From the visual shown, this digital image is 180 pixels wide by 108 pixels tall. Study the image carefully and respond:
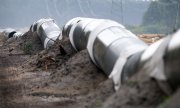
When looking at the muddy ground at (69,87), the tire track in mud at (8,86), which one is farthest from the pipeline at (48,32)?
the tire track in mud at (8,86)

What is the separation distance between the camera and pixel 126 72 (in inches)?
399

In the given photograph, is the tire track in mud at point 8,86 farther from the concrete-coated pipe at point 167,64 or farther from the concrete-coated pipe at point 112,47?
the concrete-coated pipe at point 167,64

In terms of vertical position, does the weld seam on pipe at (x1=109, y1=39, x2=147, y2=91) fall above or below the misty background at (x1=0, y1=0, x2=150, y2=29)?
above

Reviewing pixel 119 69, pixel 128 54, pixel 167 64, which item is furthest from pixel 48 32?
pixel 167 64

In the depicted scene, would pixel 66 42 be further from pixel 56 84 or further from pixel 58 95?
pixel 58 95

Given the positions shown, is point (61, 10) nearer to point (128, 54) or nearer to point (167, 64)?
point (128, 54)

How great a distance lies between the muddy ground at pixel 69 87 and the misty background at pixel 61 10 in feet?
390

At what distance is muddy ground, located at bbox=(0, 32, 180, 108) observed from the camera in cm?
852

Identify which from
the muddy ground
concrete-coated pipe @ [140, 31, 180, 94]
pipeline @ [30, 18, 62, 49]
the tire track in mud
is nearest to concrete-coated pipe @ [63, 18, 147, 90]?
the muddy ground

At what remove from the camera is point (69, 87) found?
15.4m

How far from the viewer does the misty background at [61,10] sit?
144m

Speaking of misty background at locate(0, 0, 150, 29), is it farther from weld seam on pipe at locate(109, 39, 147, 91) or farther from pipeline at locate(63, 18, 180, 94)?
weld seam on pipe at locate(109, 39, 147, 91)

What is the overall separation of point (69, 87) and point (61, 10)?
141928mm

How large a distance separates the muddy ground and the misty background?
11895cm
